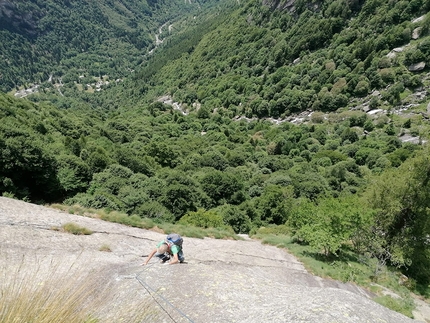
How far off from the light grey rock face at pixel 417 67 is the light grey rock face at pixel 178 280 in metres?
112

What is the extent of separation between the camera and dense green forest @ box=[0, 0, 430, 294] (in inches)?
893

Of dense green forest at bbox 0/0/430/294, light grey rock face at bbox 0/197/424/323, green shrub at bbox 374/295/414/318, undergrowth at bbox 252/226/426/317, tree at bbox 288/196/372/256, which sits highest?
dense green forest at bbox 0/0/430/294

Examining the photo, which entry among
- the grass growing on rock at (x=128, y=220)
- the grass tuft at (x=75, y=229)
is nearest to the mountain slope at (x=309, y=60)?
the grass growing on rock at (x=128, y=220)

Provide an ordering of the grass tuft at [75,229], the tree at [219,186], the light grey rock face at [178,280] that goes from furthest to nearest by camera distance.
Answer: the tree at [219,186], the grass tuft at [75,229], the light grey rock face at [178,280]

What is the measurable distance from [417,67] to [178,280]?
121 meters

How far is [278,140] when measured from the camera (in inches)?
3629

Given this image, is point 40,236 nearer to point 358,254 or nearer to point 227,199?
point 358,254

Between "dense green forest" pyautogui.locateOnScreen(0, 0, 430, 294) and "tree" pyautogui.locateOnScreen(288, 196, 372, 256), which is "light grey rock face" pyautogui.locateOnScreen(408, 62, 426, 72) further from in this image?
"tree" pyautogui.locateOnScreen(288, 196, 372, 256)

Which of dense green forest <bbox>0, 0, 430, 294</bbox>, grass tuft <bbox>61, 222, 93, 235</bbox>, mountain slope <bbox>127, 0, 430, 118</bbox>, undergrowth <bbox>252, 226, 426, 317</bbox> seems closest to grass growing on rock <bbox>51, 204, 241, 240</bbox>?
grass tuft <bbox>61, 222, 93, 235</bbox>

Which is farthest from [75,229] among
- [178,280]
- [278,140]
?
[278,140]

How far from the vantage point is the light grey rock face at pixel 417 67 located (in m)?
97.1

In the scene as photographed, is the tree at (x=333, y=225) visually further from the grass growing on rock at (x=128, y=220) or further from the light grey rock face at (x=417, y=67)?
the light grey rock face at (x=417, y=67)

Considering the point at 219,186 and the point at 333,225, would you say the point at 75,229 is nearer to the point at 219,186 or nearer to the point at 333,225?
the point at 333,225

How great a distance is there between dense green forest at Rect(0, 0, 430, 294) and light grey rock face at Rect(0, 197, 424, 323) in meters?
9.19
